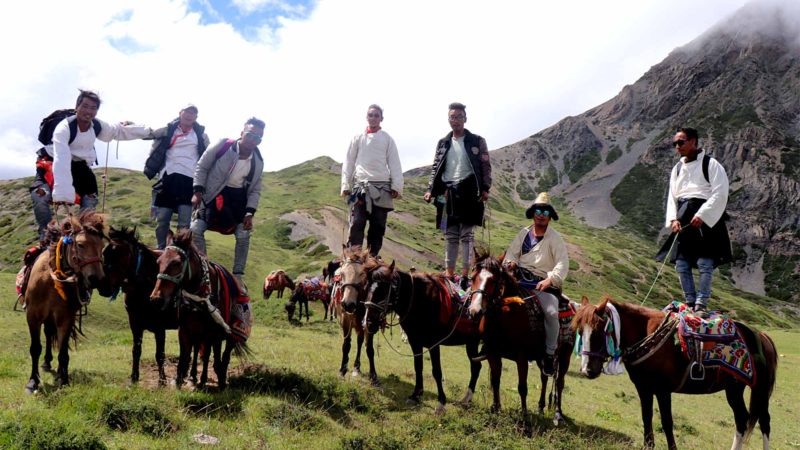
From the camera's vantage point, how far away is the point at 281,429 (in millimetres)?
6332

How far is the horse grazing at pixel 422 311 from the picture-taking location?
8047 millimetres

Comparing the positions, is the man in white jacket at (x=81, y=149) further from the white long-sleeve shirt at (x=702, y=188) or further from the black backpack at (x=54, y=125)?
the white long-sleeve shirt at (x=702, y=188)

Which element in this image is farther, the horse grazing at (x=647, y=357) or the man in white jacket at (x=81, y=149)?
the man in white jacket at (x=81, y=149)

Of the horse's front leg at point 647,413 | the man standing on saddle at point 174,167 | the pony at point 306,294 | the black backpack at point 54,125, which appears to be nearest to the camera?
the horse's front leg at point 647,413

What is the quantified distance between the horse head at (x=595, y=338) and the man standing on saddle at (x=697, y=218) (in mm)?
1699

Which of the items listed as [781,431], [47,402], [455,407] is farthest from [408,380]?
[781,431]

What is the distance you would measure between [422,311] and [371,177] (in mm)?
3229

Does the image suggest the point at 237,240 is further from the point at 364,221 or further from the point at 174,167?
the point at 364,221

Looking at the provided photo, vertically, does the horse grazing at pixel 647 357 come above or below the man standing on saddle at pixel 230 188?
below

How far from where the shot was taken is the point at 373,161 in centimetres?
1025

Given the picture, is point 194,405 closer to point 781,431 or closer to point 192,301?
point 192,301

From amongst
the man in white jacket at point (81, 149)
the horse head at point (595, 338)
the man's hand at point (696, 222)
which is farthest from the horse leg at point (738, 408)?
the man in white jacket at point (81, 149)

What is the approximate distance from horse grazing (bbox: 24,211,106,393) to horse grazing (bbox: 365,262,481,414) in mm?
4164

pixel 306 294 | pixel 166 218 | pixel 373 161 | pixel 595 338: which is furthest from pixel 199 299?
pixel 306 294
